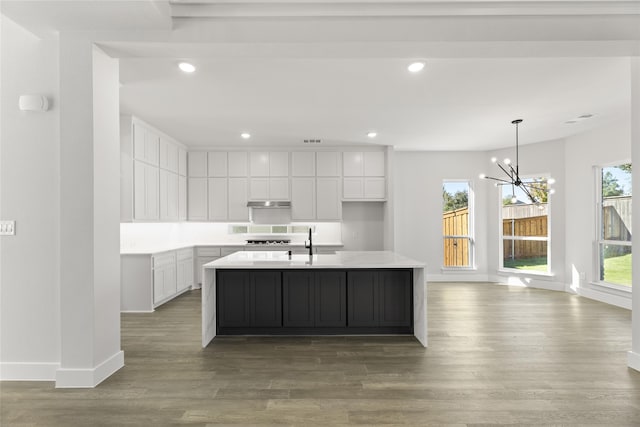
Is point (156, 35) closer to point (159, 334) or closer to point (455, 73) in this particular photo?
point (455, 73)

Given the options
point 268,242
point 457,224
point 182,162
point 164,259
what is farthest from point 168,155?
point 457,224

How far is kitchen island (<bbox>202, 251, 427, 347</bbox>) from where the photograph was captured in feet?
13.3

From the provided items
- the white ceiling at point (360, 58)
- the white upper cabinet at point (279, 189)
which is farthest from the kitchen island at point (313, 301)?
the white upper cabinet at point (279, 189)

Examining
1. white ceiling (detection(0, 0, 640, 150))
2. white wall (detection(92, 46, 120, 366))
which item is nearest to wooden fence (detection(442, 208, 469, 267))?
white ceiling (detection(0, 0, 640, 150))

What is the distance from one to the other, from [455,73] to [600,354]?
10.00 ft

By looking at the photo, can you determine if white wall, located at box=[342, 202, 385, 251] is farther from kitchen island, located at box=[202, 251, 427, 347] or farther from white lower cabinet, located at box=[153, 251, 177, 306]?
kitchen island, located at box=[202, 251, 427, 347]

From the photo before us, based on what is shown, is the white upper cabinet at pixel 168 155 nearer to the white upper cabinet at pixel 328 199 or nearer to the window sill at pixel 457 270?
the white upper cabinet at pixel 328 199

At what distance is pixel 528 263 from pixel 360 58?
240 inches

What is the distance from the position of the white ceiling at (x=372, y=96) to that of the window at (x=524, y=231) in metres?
1.36

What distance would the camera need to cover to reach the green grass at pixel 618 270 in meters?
5.64

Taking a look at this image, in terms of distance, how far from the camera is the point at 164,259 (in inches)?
222

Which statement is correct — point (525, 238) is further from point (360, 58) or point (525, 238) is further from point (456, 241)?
point (360, 58)

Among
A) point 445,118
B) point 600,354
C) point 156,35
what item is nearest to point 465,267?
point 445,118

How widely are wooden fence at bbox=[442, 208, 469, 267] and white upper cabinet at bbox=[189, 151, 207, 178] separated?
16.8 ft
